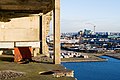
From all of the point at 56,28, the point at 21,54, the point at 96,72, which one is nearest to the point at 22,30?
the point at 21,54

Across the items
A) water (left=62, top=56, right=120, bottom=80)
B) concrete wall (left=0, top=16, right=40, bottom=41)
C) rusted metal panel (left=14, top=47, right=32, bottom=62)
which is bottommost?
water (left=62, top=56, right=120, bottom=80)

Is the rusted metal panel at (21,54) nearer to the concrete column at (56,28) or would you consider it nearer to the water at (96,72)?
the concrete column at (56,28)

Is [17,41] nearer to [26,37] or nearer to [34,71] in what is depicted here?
[26,37]

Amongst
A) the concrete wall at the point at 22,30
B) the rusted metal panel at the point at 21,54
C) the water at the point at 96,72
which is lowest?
the water at the point at 96,72

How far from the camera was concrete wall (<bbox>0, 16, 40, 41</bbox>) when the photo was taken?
39.6 meters

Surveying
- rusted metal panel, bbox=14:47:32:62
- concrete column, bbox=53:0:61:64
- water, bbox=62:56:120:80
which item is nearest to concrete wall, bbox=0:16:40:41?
rusted metal panel, bbox=14:47:32:62

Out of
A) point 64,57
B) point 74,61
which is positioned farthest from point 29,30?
point 64,57

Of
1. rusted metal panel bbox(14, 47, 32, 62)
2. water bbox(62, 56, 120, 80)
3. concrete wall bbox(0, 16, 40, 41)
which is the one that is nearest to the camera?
rusted metal panel bbox(14, 47, 32, 62)

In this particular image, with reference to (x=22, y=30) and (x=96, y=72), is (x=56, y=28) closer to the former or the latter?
(x=22, y=30)

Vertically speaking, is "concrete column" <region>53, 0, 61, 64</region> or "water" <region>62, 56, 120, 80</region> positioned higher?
"concrete column" <region>53, 0, 61, 64</region>

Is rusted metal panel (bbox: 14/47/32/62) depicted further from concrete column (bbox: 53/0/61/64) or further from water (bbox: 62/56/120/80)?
water (bbox: 62/56/120/80)

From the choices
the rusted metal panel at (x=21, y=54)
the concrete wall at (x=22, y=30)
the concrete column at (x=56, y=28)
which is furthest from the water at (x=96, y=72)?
the concrete column at (x=56, y=28)

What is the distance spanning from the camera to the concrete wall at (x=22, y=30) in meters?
39.6

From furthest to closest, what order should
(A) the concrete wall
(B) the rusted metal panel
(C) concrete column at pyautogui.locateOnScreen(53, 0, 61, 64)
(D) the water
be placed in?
1. (D) the water
2. (A) the concrete wall
3. (B) the rusted metal panel
4. (C) concrete column at pyautogui.locateOnScreen(53, 0, 61, 64)
